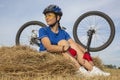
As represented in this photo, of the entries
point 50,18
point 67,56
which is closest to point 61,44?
point 67,56

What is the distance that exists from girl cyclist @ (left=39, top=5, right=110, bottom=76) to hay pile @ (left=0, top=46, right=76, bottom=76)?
0.57 feet

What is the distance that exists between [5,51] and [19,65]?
46.0 inches

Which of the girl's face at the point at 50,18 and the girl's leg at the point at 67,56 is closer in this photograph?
the girl's leg at the point at 67,56

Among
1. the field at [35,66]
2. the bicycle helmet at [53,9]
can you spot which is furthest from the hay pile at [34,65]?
the bicycle helmet at [53,9]

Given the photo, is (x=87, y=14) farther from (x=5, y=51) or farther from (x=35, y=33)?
(x=5, y=51)

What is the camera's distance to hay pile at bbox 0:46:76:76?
8.38 metres

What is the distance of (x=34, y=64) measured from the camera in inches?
336

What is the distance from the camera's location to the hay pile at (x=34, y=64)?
838 centimetres

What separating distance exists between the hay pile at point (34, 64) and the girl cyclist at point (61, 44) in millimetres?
174

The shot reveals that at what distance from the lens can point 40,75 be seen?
325 inches

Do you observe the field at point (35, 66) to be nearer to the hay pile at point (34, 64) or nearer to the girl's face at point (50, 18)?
the hay pile at point (34, 64)

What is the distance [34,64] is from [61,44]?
82cm

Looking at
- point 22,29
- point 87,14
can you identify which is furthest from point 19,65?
point 22,29

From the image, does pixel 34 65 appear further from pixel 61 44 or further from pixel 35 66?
pixel 61 44
